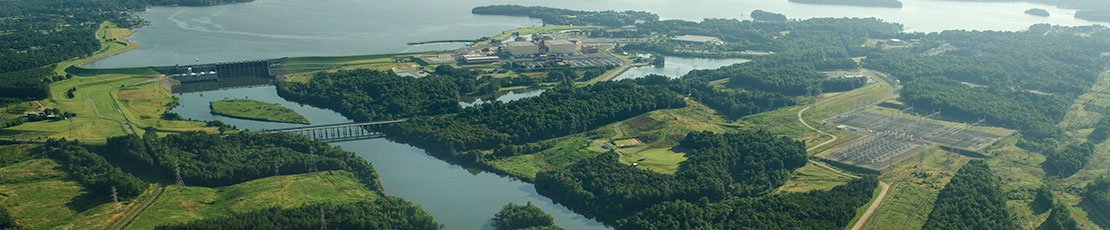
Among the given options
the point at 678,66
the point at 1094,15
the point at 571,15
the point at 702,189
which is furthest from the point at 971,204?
the point at 1094,15

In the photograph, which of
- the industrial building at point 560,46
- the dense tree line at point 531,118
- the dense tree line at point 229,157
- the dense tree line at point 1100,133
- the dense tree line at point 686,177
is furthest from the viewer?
the industrial building at point 560,46

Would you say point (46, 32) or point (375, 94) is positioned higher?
point (46, 32)

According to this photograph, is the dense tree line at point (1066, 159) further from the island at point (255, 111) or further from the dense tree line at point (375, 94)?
the island at point (255, 111)

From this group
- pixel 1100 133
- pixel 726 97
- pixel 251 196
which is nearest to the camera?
pixel 251 196

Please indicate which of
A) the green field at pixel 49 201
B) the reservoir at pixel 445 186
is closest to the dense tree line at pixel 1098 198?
the reservoir at pixel 445 186

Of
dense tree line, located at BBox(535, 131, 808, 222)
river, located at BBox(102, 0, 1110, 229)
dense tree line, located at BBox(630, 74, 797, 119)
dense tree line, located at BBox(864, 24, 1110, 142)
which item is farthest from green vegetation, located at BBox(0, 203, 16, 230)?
dense tree line, located at BBox(864, 24, 1110, 142)

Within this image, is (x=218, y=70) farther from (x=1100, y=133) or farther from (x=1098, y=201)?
(x=1100, y=133)

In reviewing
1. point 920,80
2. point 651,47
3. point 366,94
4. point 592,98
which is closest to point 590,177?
point 592,98
